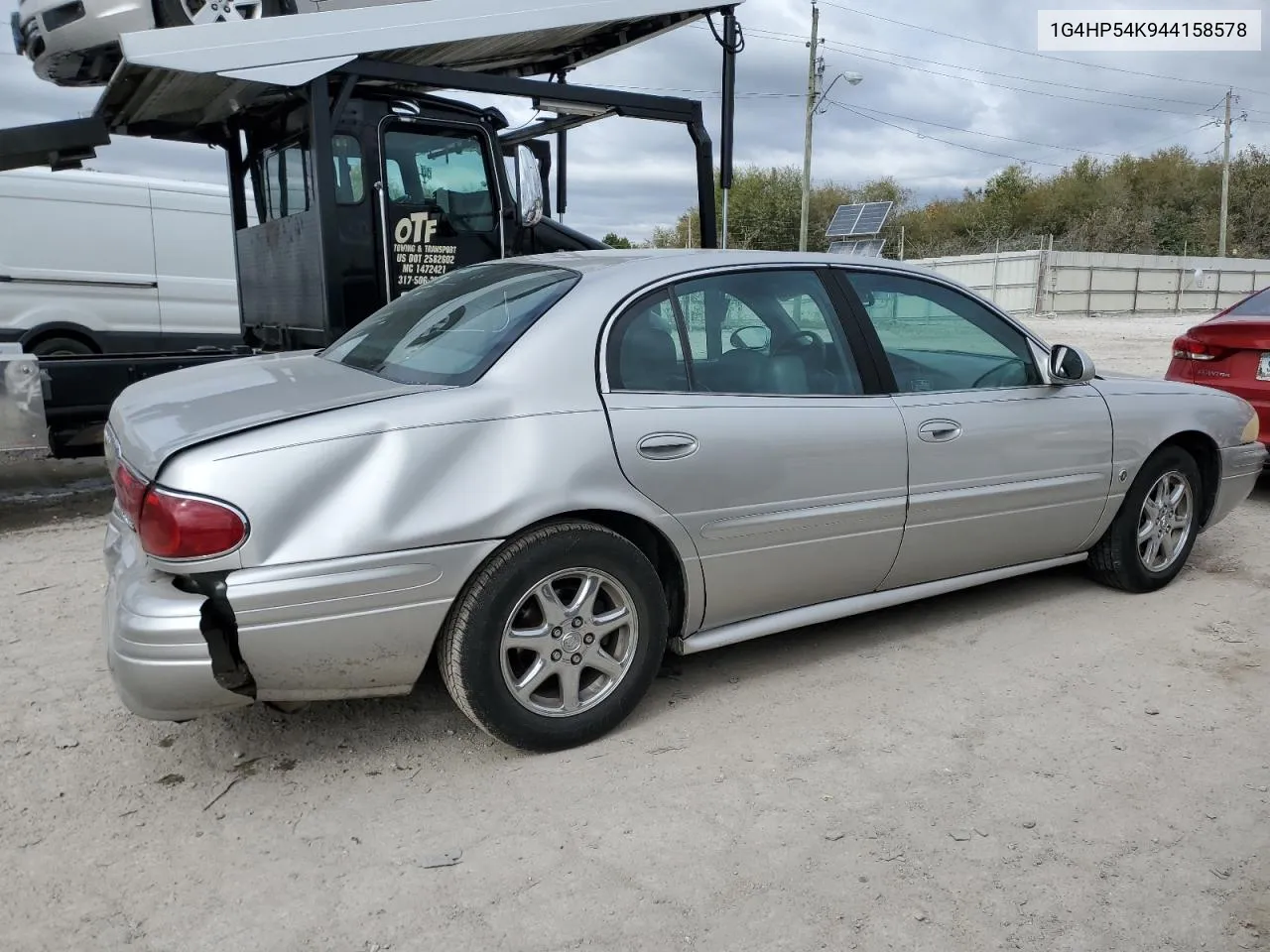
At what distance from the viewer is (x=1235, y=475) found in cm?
484

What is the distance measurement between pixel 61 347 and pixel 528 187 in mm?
6257

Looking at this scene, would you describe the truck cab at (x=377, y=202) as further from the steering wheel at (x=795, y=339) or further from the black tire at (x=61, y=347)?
the black tire at (x=61, y=347)

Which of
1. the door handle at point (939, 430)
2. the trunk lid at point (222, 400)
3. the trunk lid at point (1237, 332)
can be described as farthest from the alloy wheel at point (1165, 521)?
the trunk lid at point (222, 400)

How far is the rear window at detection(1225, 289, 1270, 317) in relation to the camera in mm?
6441

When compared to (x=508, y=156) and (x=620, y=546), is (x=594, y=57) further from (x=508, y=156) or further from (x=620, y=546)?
(x=620, y=546)

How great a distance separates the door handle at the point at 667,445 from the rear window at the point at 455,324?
521 millimetres

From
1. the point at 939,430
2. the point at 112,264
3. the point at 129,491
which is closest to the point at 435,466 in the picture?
the point at 129,491

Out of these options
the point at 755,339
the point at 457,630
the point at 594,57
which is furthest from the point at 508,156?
the point at 457,630

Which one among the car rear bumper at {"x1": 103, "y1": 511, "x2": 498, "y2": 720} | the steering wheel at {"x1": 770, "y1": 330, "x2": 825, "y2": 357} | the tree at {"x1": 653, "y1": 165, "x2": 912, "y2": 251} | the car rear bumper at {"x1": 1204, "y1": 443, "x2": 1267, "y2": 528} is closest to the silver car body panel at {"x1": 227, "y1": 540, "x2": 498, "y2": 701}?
the car rear bumper at {"x1": 103, "y1": 511, "x2": 498, "y2": 720}

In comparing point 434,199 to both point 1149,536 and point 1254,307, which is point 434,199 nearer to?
point 1149,536

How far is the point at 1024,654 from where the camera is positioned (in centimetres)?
388

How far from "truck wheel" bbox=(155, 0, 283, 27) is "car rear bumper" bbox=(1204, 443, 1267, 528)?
5.76m

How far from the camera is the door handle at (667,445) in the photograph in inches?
122

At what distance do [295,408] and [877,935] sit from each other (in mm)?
2012
